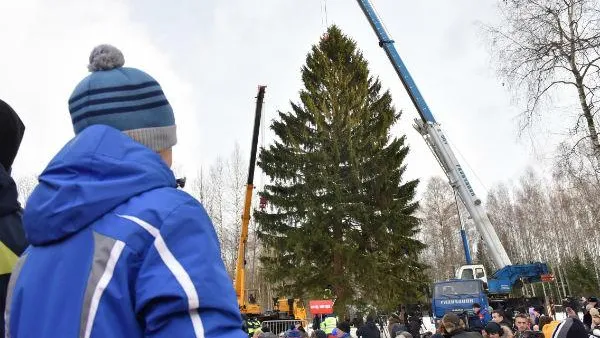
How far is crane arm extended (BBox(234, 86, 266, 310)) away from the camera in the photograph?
61.3ft

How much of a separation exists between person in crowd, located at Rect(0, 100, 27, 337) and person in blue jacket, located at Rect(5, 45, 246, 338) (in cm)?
56

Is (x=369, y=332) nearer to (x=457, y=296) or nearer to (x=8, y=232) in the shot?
(x=457, y=296)

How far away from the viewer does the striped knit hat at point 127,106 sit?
3.98 feet

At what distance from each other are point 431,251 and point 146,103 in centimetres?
6289

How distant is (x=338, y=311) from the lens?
2319cm

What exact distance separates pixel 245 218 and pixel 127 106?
745 inches

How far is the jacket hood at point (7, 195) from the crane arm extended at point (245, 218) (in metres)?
16.8

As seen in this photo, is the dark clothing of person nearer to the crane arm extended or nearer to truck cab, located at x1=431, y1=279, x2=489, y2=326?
truck cab, located at x1=431, y1=279, x2=489, y2=326

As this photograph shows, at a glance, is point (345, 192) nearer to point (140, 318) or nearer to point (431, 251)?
point (140, 318)

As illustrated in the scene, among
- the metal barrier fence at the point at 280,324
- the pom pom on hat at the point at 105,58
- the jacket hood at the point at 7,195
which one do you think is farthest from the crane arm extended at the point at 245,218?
the pom pom on hat at the point at 105,58

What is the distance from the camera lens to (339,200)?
24.3 metres

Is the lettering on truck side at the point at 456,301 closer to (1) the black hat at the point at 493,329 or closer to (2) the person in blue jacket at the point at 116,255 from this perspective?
(1) the black hat at the point at 493,329

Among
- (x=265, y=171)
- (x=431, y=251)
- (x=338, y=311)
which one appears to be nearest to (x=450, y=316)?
(x=338, y=311)

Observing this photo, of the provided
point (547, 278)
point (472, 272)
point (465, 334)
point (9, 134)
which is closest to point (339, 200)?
point (472, 272)
